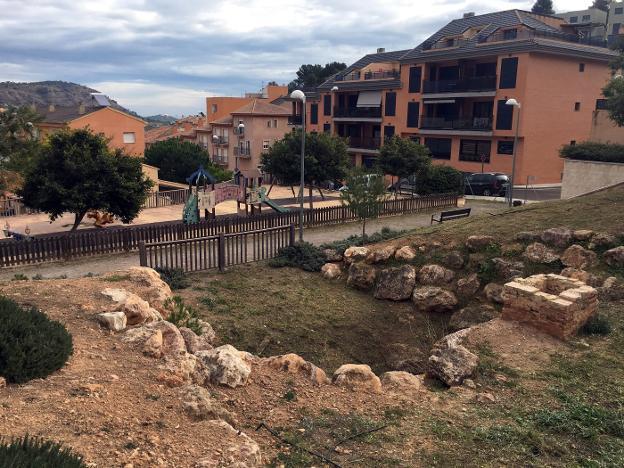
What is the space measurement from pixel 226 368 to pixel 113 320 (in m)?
2.38

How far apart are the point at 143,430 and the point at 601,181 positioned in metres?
30.3

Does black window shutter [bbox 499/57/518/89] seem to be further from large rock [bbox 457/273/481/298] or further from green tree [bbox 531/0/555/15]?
green tree [bbox 531/0/555/15]

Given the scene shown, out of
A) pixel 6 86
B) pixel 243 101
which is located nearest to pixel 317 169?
pixel 243 101

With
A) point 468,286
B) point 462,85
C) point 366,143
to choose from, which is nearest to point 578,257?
point 468,286

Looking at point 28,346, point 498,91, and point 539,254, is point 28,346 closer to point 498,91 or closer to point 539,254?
point 539,254

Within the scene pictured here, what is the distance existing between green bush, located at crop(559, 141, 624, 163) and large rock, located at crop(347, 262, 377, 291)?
2061cm

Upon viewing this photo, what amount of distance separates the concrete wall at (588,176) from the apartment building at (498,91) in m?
10.3

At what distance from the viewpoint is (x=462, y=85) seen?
4428 cm

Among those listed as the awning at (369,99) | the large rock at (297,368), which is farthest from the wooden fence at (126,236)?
the awning at (369,99)

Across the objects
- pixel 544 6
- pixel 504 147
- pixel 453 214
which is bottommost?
pixel 453 214

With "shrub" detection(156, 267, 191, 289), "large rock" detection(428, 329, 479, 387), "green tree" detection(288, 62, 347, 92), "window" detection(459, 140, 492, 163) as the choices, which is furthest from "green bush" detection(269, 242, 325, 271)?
"green tree" detection(288, 62, 347, 92)

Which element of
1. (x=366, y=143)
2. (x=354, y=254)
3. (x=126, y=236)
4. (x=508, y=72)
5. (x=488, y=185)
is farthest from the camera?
(x=366, y=143)

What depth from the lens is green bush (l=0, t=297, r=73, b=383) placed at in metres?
6.39

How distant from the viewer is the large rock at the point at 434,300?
1393cm
